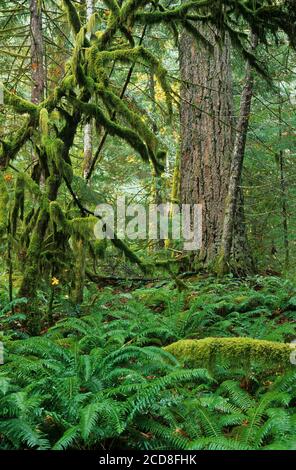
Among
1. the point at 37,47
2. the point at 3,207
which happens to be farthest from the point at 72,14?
the point at 3,207

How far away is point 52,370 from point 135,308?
2049 mm

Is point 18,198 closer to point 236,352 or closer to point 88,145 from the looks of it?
point 236,352

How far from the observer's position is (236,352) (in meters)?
4.29

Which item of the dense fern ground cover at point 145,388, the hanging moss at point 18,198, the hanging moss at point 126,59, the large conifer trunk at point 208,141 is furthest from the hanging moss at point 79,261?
the large conifer trunk at point 208,141

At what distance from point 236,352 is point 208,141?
526 cm

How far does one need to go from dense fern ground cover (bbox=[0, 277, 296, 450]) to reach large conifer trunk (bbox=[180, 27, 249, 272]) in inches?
112

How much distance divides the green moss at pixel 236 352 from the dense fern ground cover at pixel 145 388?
12 millimetres

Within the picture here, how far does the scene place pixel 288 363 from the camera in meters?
4.14

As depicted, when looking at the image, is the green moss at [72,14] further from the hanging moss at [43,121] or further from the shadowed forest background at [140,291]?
Result: the hanging moss at [43,121]

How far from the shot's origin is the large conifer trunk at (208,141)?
848 centimetres

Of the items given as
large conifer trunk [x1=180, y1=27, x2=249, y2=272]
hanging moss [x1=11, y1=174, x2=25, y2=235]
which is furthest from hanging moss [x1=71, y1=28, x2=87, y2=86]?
large conifer trunk [x1=180, y1=27, x2=249, y2=272]

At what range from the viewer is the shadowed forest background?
3379 millimetres
